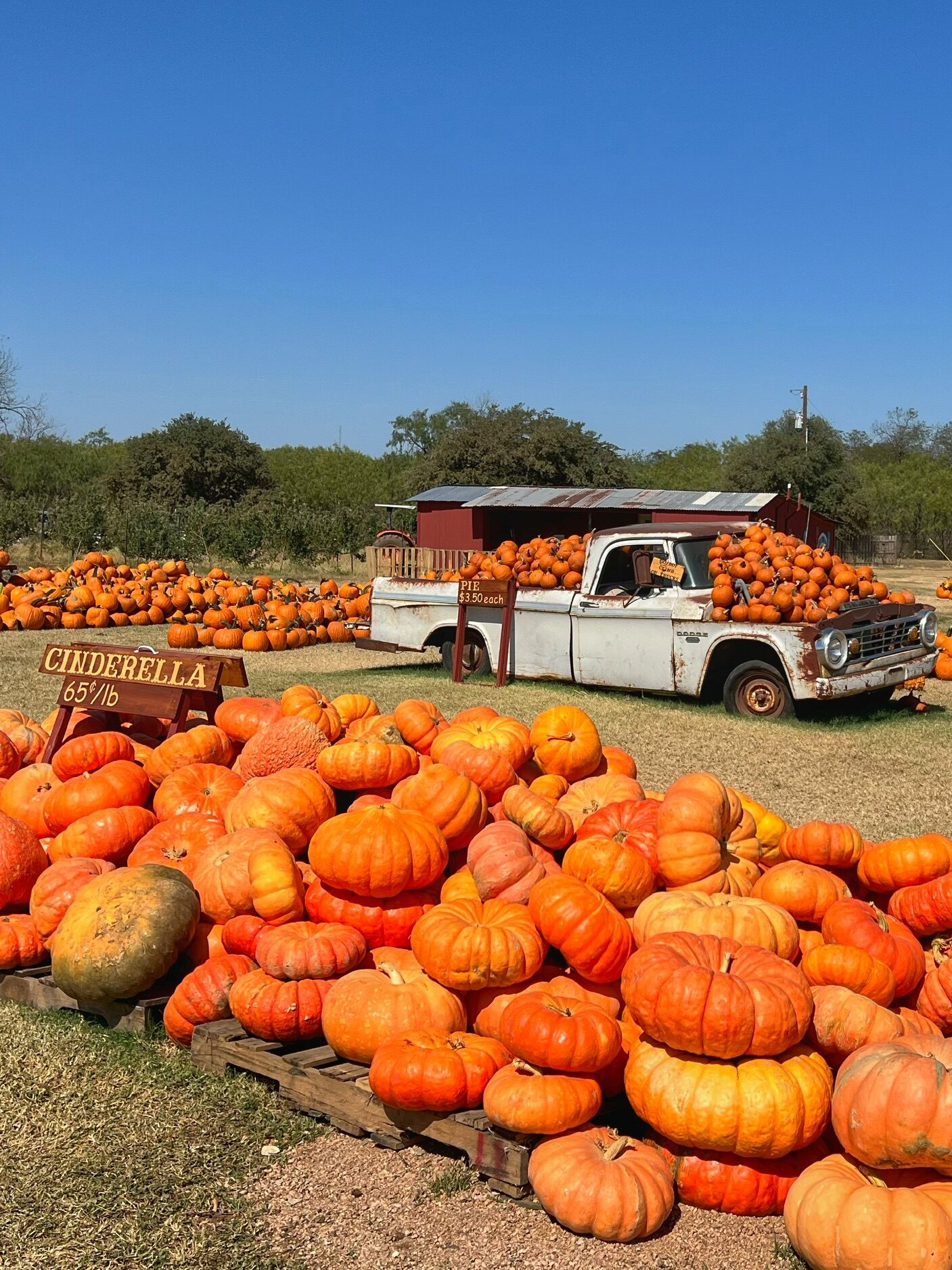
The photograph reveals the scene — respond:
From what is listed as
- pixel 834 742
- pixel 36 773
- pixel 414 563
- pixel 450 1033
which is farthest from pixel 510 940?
pixel 414 563

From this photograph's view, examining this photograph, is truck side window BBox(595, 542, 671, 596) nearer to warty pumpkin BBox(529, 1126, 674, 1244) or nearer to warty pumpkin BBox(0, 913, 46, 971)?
warty pumpkin BBox(0, 913, 46, 971)

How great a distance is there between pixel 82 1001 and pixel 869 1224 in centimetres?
305

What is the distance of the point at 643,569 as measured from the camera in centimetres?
1205

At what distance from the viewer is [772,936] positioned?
3.98 meters

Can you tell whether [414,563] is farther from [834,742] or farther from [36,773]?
[36,773]

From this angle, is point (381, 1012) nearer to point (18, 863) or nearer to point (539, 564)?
point (18, 863)

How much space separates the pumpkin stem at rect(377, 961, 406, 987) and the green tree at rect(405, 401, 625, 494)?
1743 inches

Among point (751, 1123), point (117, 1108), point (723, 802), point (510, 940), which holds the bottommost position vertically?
point (117, 1108)

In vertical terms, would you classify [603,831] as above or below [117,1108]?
above

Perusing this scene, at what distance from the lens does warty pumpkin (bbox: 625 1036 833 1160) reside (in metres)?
3.31

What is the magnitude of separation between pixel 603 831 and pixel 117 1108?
2.15 meters

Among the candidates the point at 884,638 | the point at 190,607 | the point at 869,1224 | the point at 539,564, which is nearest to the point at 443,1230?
the point at 869,1224

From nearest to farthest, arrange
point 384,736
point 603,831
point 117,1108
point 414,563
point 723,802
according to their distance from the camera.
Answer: point 117,1108 → point 723,802 → point 603,831 → point 384,736 → point 414,563

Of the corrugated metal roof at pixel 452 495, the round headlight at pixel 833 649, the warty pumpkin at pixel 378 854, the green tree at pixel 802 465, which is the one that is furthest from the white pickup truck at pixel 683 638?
the green tree at pixel 802 465
